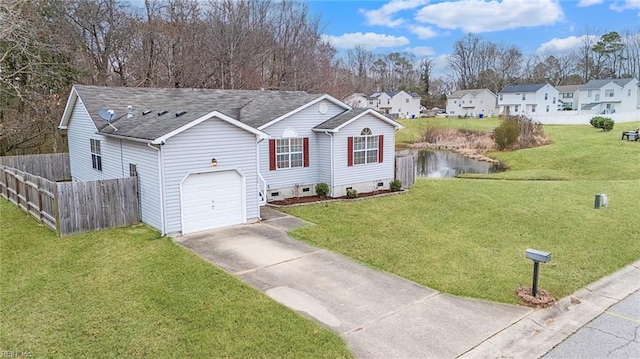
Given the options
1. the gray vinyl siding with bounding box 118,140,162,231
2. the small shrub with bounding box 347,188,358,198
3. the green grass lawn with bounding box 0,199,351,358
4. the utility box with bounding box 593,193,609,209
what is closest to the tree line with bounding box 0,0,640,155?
the gray vinyl siding with bounding box 118,140,162,231

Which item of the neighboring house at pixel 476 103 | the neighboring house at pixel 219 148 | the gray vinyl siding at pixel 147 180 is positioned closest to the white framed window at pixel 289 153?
the neighboring house at pixel 219 148

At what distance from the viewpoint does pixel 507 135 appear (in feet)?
121

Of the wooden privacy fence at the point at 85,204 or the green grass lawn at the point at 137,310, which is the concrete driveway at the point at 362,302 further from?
the wooden privacy fence at the point at 85,204

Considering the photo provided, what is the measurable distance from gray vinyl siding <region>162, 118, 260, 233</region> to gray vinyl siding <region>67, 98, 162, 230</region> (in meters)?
0.36

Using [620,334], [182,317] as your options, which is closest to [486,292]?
[620,334]

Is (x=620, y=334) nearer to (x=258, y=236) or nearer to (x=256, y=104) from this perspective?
(x=258, y=236)

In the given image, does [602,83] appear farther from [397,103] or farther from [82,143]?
[82,143]

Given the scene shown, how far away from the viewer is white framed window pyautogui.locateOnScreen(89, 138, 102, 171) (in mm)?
15366

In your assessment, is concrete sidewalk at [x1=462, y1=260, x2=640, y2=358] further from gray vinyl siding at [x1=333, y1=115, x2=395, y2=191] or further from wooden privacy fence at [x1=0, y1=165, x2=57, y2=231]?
wooden privacy fence at [x1=0, y1=165, x2=57, y2=231]

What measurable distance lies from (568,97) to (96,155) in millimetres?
80677

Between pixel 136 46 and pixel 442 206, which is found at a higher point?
pixel 136 46

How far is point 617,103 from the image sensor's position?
63.1 meters

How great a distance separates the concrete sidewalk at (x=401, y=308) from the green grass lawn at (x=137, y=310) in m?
0.48

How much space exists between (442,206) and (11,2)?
18015 millimetres
